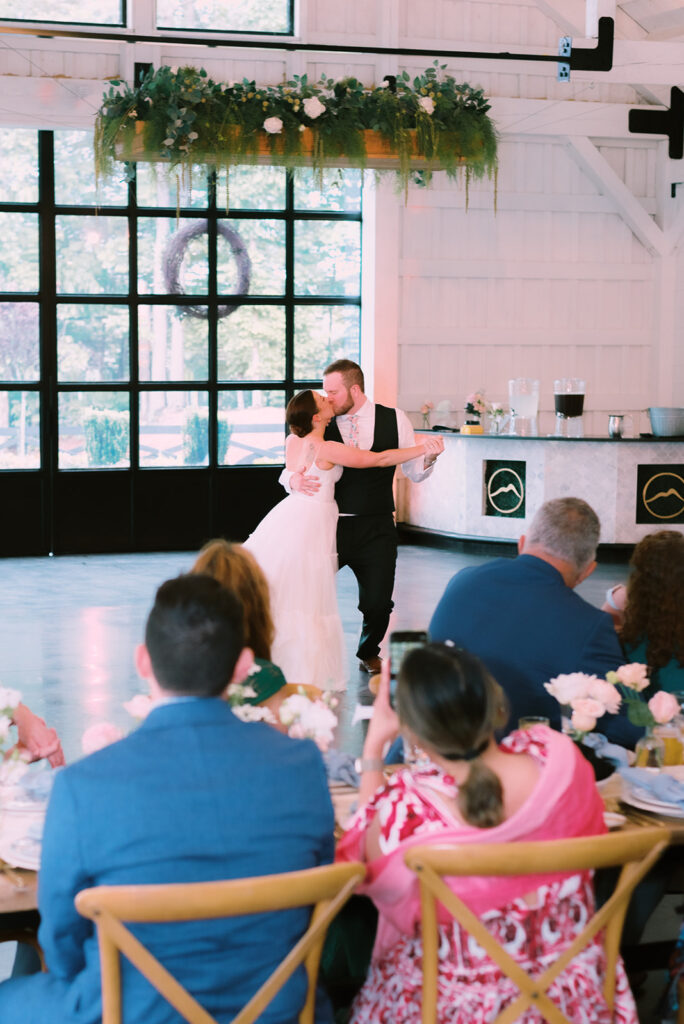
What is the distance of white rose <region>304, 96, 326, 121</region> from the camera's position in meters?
9.44

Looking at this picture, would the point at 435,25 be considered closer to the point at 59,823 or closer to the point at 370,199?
the point at 370,199

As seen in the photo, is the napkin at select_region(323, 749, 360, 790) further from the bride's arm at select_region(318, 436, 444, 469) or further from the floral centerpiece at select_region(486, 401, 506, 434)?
the floral centerpiece at select_region(486, 401, 506, 434)

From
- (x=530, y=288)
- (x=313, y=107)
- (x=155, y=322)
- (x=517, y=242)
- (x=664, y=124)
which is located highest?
(x=664, y=124)

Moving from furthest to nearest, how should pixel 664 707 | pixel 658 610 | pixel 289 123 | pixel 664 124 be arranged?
pixel 664 124 → pixel 289 123 → pixel 658 610 → pixel 664 707

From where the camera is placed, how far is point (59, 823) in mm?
1992

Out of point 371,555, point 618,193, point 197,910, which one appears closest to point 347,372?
point 371,555

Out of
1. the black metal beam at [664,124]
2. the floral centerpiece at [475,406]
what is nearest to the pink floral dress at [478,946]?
the floral centerpiece at [475,406]

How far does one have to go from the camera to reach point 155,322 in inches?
431

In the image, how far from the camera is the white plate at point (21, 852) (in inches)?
96.3

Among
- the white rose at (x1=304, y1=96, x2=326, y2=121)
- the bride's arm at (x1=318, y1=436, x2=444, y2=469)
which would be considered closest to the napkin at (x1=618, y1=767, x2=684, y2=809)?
the bride's arm at (x1=318, y1=436, x2=444, y2=469)

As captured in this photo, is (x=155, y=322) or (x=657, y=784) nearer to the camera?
(x=657, y=784)

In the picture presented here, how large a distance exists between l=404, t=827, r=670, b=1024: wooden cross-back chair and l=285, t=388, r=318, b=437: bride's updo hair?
13.7 feet

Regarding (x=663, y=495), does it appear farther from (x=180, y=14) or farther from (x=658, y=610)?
(x=658, y=610)

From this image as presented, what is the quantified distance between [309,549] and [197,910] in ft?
13.9
